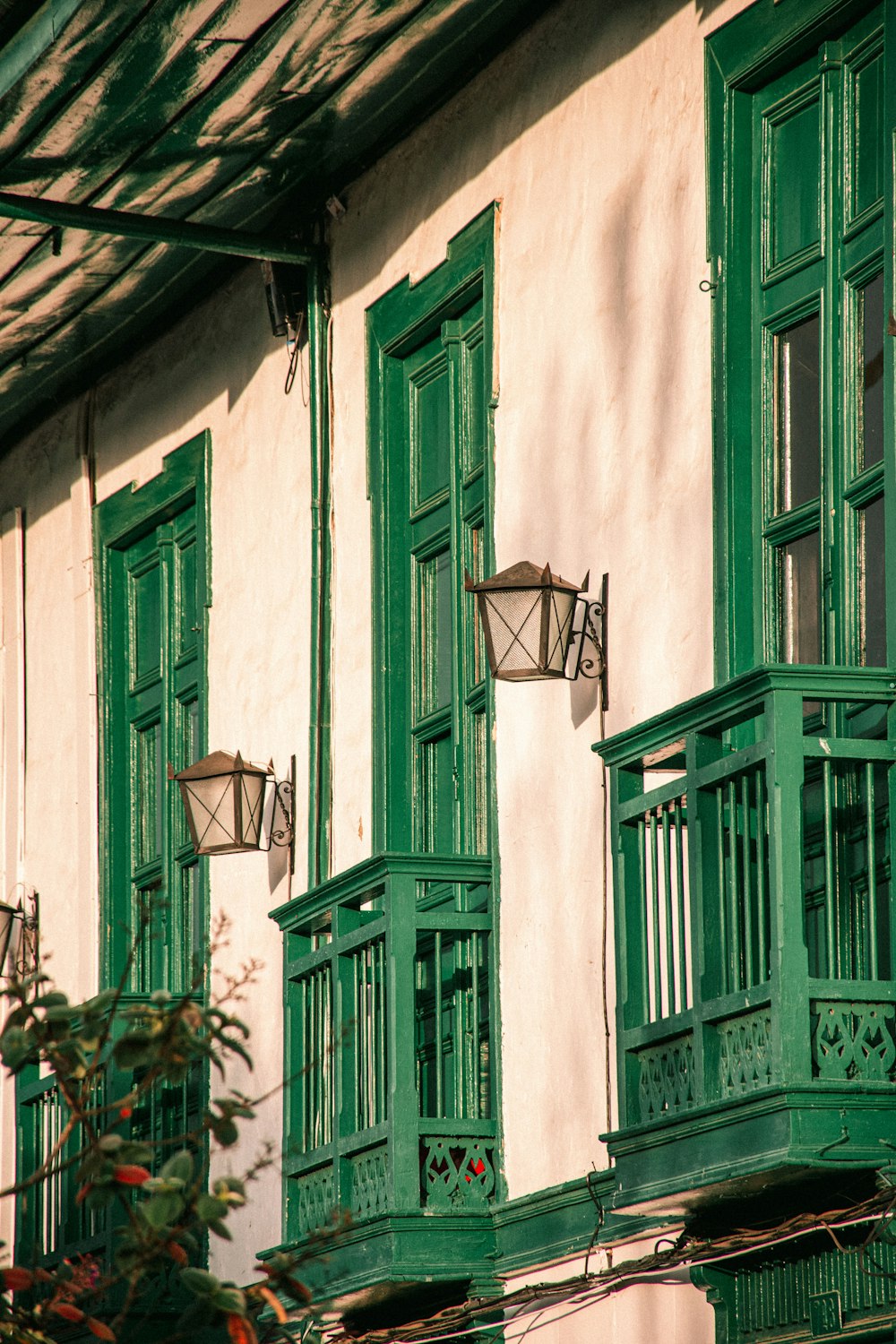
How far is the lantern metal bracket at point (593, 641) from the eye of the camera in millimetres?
7945

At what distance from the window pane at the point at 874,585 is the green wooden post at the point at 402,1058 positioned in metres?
1.91

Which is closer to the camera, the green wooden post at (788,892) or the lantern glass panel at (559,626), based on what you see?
the green wooden post at (788,892)

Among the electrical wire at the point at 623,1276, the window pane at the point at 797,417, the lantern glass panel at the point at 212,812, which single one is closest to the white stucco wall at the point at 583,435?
the window pane at the point at 797,417

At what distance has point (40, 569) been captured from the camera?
42.4 ft

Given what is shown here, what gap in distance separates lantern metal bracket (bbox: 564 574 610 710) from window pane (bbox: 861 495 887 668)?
1.26 meters

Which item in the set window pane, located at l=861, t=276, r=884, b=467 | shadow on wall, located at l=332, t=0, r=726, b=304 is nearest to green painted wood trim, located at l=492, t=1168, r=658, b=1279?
window pane, located at l=861, t=276, r=884, b=467

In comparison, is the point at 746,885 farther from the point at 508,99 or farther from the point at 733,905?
the point at 508,99

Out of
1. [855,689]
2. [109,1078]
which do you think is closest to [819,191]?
[855,689]

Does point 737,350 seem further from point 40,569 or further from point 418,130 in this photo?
point 40,569

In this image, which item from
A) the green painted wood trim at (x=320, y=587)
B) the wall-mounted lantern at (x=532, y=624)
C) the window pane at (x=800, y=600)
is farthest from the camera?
the green painted wood trim at (x=320, y=587)

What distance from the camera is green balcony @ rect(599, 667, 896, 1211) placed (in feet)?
19.3

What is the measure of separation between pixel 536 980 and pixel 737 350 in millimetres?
2112

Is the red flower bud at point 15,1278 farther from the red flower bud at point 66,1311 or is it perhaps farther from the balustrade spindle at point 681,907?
the balustrade spindle at point 681,907

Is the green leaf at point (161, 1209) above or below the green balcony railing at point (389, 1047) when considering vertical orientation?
below
